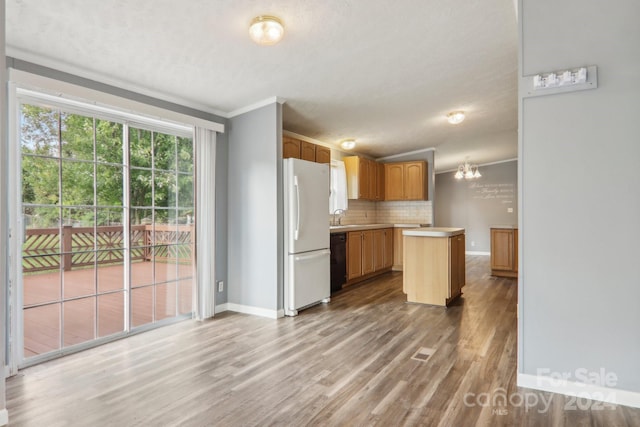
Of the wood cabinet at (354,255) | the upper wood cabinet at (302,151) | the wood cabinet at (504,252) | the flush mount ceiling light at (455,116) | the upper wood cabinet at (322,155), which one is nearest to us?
the upper wood cabinet at (302,151)

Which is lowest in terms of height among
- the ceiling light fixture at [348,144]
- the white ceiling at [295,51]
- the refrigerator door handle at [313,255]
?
the refrigerator door handle at [313,255]

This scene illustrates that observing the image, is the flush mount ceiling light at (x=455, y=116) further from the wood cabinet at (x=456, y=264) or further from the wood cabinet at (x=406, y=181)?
the wood cabinet at (x=406, y=181)

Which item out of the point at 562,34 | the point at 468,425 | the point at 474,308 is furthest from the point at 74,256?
the point at 474,308

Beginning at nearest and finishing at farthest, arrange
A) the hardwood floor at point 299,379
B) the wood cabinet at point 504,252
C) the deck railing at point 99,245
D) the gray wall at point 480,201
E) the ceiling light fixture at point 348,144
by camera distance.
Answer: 1. the hardwood floor at point 299,379
2. the deck railing at point 99,245
3. the ceiling light fixture at point 348,144
4. the wood cabinet at point 504,252
5. the gray wall at point 480,201

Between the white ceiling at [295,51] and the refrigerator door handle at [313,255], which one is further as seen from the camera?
the refrigerator door handle at [313,255]

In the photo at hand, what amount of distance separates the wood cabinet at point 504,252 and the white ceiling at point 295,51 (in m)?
2.49

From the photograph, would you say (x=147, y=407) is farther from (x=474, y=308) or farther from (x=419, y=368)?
(x=474, y=308)

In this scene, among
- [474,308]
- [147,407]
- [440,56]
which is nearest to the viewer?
[147,407]

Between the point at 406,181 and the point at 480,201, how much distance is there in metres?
3.79

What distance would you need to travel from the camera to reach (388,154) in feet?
24.9

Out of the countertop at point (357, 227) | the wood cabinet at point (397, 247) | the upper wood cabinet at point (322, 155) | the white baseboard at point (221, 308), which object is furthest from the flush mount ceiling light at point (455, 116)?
the white baseboard at point (221, 308)

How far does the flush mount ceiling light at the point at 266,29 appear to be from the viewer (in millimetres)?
2500

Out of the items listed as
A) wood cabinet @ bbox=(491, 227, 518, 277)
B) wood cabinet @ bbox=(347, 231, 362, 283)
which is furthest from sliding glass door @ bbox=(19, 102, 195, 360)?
wood cabinet @ bbox=(491, 227, 518, 277)

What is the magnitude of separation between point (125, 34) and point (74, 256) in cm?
186
